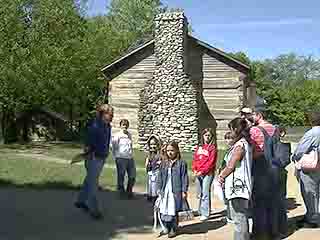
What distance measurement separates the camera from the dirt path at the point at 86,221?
8.53m

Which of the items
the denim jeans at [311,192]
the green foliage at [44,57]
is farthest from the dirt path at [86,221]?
the green foliage at [44,57]

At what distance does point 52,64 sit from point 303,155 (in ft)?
67.1

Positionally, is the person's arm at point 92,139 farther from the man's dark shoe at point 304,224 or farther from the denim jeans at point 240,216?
the man's dark shoe at point 304,224

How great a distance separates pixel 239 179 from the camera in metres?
7.31

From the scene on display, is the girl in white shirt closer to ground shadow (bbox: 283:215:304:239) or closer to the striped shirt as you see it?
ground shadow (bbox: 283:215:304:239)

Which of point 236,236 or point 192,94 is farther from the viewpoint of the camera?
point 192,94

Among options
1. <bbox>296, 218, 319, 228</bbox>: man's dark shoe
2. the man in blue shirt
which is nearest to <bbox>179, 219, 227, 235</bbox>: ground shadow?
<bbox>296, 218, 319, 228</bbox>: man's dark shoe

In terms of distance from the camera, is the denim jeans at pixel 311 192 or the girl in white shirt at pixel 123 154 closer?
the denim jeans at pixel 311 192

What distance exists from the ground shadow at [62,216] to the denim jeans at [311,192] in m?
2.51

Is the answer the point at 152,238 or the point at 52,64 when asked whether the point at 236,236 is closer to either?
the point at 152,238

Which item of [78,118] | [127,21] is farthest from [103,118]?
[127,21]

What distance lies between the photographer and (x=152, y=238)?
27.7 feet

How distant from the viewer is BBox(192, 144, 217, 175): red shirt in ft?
31.5

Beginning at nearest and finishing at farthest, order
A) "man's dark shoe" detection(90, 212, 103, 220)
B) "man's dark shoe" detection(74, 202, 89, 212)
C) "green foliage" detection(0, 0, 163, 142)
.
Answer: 1. "man's dark shoe" detection(90, 212, 103, 220)
2. "man's dark shoe" detection(74, 202, 89, 212)
3. "green foliage" detection(0, 0, 163, 142)
